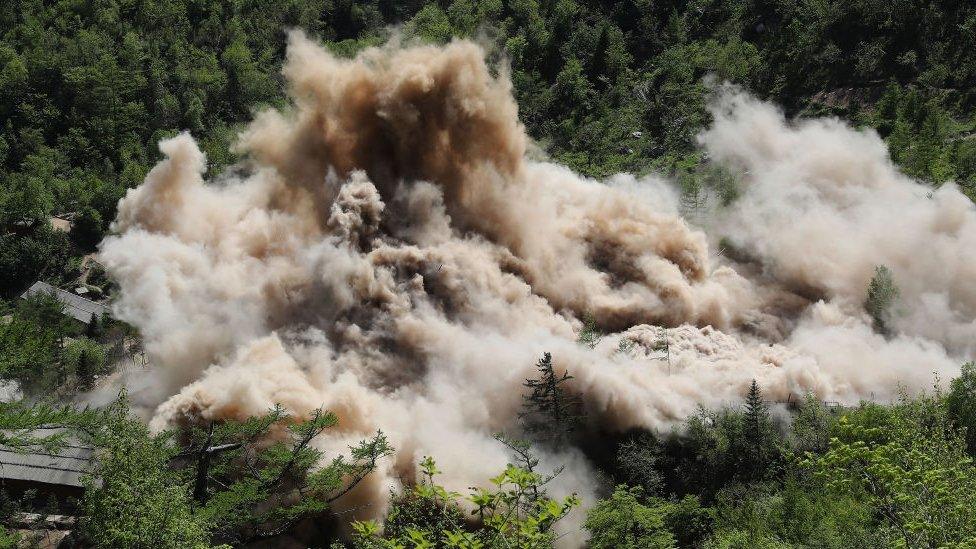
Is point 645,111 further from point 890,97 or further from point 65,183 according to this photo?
point 65,183

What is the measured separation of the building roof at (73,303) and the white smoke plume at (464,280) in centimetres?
2005

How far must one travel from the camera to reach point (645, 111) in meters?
82.8

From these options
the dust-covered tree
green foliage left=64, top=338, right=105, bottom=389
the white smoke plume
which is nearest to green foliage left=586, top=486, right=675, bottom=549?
the white smoke plume

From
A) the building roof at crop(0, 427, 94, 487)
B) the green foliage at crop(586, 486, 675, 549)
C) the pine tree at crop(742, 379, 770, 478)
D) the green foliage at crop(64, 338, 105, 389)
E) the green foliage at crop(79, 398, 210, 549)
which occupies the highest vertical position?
the green foliage at crop(64, 338, 105, 389)

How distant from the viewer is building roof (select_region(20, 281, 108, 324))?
69.9 metres

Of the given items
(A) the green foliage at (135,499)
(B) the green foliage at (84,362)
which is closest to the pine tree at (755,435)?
(A) the green foliage at (135,499)

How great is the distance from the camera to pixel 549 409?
38906 mm

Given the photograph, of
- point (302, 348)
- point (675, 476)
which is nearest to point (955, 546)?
point (675, 476)

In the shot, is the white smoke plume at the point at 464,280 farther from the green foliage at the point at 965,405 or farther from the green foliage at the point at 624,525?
the green foliage at the point at 624,525

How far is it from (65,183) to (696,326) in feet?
205

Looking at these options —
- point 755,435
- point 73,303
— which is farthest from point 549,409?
point 73,303

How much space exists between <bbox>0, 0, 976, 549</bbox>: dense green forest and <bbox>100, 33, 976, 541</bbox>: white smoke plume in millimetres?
2382

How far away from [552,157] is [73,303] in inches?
1523

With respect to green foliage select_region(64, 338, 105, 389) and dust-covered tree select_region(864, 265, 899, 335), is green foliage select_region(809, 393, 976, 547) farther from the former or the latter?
green foliage select_region(64, 338, 105, 389)
